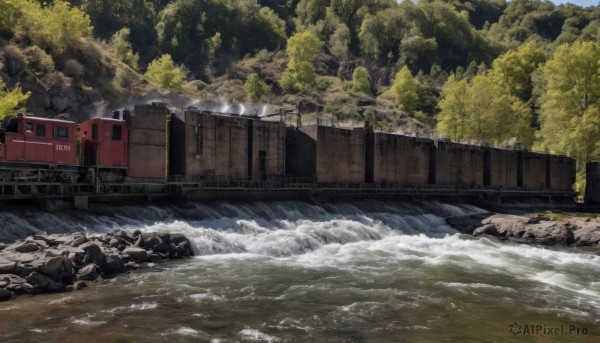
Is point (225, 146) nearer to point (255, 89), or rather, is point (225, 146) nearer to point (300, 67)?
point (255, 89)

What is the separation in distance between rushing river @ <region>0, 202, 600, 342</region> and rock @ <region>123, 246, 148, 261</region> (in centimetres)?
107

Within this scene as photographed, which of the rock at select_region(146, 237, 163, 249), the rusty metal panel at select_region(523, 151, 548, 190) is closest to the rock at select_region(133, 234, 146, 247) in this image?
the rock at select_region(146, 237, 163, 249)

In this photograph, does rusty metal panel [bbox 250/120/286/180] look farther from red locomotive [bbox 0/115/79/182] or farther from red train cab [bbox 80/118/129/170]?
red locomotive [bbox 0/115/79/182]

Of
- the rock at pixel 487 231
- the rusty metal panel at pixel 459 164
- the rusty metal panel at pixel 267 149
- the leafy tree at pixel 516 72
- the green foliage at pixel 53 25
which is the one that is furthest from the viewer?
the leafy tree at pixel 516 72

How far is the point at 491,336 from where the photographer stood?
504 inches

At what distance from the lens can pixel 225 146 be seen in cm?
3562

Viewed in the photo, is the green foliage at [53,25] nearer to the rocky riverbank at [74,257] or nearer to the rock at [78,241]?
the rocky riverbank at [74,257]

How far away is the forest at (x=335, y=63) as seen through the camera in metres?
56.5

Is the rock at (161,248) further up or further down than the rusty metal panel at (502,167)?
further down

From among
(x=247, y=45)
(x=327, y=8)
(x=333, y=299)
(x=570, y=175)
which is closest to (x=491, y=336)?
(x=333, y=299)

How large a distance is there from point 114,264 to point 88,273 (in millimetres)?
1370

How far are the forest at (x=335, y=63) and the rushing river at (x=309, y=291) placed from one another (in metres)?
20.2

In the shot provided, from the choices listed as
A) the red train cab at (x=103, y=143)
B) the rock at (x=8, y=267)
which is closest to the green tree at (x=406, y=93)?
the red train cab at (x=103, y=143)

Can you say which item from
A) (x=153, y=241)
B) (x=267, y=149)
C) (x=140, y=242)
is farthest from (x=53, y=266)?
(x=267, y=149)
